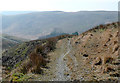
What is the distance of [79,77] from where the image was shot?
30.4 feet

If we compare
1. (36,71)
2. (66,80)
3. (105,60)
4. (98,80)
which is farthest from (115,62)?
(36,71)

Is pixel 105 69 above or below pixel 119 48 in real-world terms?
below

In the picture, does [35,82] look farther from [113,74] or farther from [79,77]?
[113,74]

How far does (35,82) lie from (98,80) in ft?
14.8

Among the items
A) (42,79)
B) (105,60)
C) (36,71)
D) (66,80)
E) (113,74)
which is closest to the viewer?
(113,74)

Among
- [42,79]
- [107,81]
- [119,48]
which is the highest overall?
[119,48]

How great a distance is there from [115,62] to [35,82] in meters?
6.57

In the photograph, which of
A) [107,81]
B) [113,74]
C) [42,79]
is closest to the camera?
[107,81]

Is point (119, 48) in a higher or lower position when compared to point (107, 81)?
higher

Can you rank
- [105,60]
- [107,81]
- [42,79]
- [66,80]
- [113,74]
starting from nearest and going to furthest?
[107,81], [113,74], [66,80], [42,79], [105,60]

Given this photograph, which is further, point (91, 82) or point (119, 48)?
point (119, 48)

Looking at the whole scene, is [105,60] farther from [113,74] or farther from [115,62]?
[113,74]

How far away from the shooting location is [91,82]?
795 centimetres

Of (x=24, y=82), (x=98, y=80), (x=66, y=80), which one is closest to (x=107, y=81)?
(x=98, y=80)
